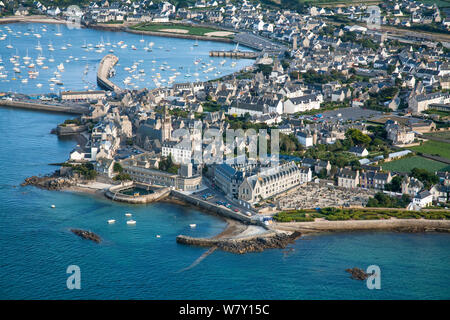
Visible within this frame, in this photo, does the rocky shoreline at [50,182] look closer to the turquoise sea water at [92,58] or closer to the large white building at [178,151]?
the large white building at [178,151]

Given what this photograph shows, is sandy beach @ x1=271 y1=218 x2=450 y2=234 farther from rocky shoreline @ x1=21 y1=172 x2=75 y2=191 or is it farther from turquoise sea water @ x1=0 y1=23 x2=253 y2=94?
turquoise sea water @ x1=0 y1=23 x2=253 y2=94

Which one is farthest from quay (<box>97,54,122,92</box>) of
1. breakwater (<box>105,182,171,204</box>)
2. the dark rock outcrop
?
breakwater (<box>105,182,171,204</box>)

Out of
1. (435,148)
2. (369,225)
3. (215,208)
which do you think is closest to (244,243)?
(215,208)

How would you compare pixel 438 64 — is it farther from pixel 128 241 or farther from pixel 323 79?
pixel 128 241

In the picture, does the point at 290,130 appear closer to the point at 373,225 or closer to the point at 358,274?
the point at 373,225

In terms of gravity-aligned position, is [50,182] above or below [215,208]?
above
